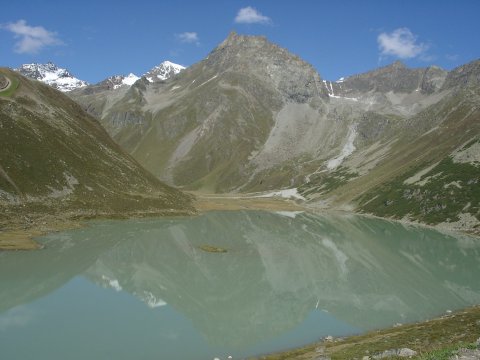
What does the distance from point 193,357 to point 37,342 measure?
12050 millimetres

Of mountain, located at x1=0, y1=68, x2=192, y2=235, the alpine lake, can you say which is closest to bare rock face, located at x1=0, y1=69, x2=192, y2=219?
mountain, located at x1=0, y1=68, x2=192, y2=235

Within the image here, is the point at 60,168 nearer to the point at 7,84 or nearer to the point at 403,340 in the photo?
the point at 7,84

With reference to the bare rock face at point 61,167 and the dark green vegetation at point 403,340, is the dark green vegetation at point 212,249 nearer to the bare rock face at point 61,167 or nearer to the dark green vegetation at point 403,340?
the bare rock face at point 61,167

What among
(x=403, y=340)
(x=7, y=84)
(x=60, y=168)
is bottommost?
(x=403, y=340)

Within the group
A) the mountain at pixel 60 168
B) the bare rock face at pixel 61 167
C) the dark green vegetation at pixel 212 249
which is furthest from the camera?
the bare rock face at pixel 61 167

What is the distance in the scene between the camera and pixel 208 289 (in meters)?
Answer: 57.6

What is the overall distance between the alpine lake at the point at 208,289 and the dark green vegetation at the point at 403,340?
10.4 feet

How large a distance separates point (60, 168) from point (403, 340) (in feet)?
318

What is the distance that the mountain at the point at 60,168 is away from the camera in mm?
99125

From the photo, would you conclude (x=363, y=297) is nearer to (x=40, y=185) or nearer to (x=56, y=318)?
(x=56, y=318)

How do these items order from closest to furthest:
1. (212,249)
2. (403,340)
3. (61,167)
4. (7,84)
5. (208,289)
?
(403,340)
(208,289)
(212,249)
(61,167)
(7,84)

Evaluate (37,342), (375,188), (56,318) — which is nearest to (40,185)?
(56,318)

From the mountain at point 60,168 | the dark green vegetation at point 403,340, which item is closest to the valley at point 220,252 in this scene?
the dark green vegetation at point 403,340

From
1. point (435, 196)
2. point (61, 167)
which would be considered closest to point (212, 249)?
point (61, 167)
